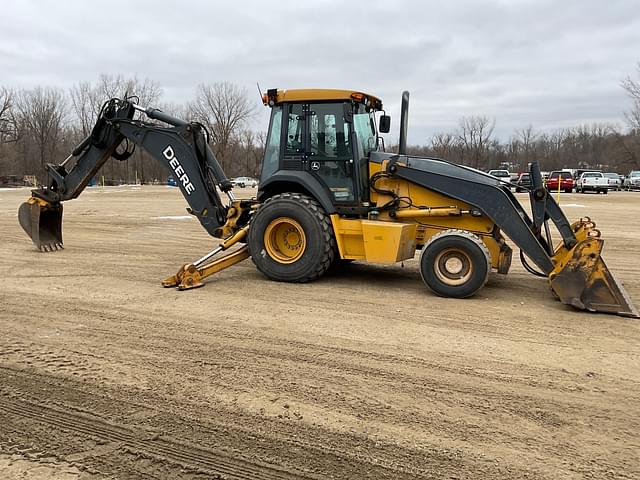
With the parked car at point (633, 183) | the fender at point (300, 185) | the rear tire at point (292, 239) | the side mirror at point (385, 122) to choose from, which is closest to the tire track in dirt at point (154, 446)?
the rear tire at point (292, 239)

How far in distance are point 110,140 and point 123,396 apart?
664 centimetres

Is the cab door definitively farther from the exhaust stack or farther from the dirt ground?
the dirt ground

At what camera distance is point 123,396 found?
3.90 m

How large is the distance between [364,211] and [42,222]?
6637mm

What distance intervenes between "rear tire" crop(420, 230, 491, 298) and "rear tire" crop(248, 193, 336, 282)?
141cm

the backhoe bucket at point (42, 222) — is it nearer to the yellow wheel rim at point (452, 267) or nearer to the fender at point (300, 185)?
the fender at point (300, 185)

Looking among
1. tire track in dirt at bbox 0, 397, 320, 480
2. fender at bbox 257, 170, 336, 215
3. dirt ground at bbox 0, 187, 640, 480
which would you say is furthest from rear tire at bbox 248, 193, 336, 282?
tire track in dirt at bbox 0, 397, 320, 480

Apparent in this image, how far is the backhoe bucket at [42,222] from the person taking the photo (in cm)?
1012

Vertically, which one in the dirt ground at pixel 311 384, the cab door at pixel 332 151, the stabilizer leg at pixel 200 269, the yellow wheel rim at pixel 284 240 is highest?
the cab door at pixel 332 151

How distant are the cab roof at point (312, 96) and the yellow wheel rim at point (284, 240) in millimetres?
1700

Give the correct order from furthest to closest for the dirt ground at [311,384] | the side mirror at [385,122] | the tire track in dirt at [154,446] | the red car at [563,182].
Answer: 1. the red car at [563,182]
2. the side mirror at [385,122]
3. the dirt ground at [311,384]
4. the tire track in dirt at [154,446]

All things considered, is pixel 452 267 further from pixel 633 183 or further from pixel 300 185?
pixel 633 183

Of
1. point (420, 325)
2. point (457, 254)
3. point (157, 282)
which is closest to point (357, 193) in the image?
point (457, 254)

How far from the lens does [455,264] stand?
6.82m
